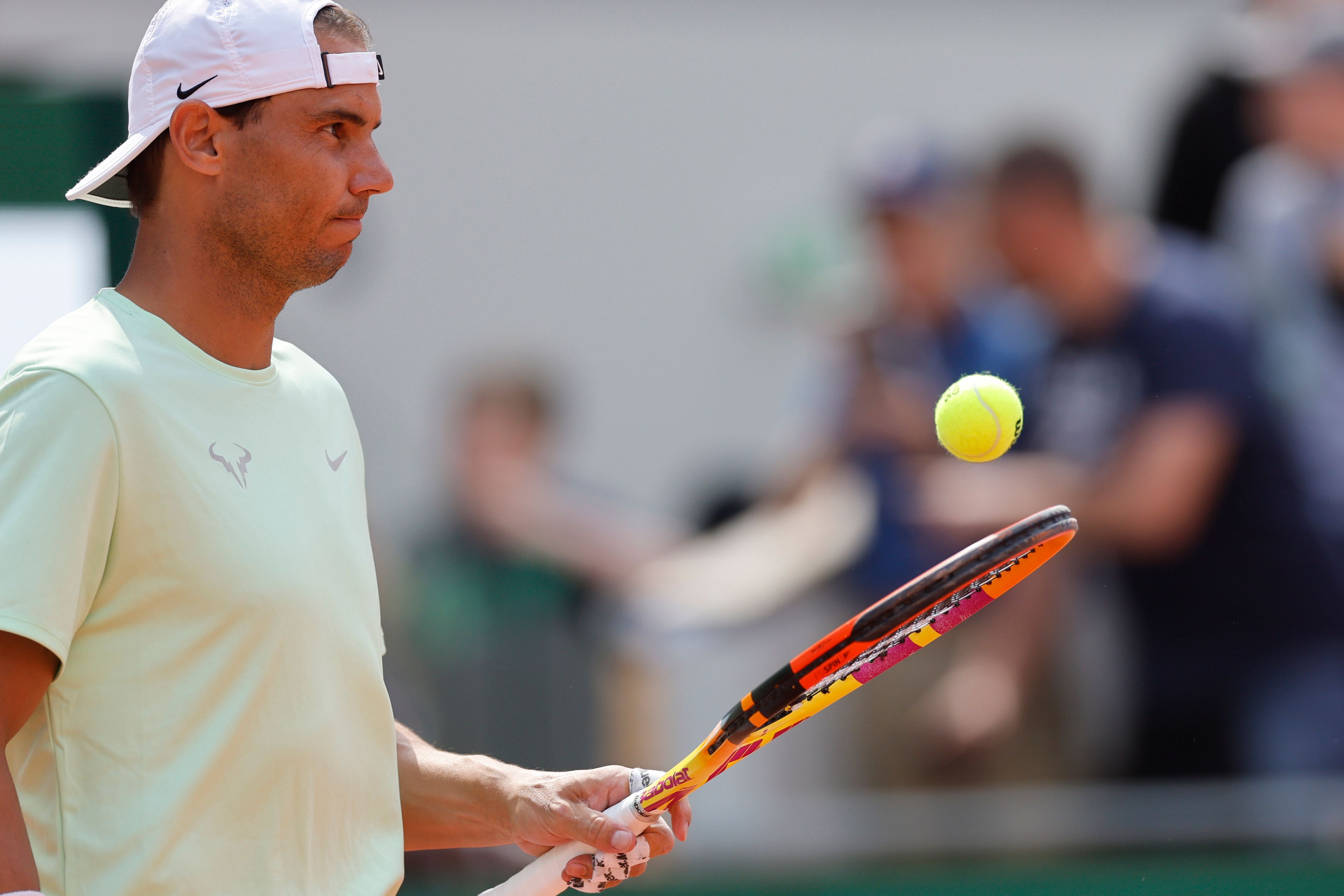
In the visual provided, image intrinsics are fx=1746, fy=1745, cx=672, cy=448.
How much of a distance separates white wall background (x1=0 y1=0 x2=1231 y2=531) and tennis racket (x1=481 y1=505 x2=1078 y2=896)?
501 cm

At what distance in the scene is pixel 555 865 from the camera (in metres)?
2.79

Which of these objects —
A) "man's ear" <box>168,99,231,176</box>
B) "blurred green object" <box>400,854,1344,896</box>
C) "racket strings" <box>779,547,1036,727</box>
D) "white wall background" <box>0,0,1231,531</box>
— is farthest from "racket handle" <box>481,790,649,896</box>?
"white wall background" <box>0,0,1231,531</box>

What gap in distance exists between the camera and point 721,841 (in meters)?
6.11

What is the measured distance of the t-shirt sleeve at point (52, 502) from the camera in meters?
2.15

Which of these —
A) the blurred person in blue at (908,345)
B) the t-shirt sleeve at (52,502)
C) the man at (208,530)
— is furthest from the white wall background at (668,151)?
the t-shirt sleeve at (52,502)

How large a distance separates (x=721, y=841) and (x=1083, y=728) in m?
1.33

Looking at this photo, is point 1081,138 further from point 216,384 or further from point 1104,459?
point 216,384

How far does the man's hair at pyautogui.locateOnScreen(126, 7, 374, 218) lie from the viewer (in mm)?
2492

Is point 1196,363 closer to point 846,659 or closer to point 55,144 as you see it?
point 846,659

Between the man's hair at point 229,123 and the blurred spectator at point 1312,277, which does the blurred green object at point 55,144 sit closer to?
the man's hair at point 229,123

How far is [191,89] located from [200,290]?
28cm

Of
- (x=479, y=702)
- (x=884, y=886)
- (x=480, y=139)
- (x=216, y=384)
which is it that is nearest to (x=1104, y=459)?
(x=884, y=886)

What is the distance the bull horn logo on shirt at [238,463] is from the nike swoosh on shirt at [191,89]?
505 millimetres

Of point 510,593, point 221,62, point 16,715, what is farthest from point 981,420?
point 510,593
